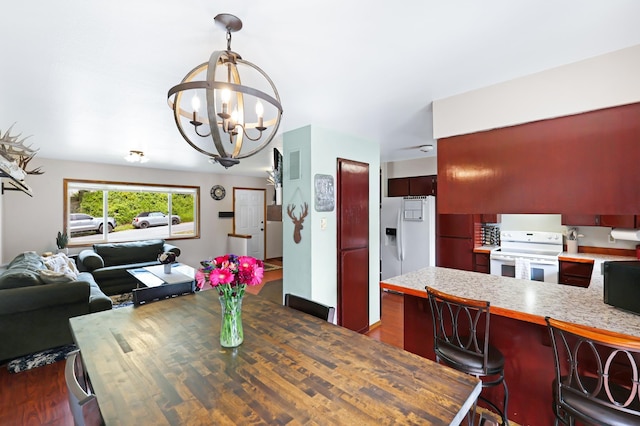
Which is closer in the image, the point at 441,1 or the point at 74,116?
the point at 441,1

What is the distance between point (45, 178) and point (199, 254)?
2978 millimetres

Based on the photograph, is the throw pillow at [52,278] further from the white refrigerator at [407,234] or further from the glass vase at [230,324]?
the white refrigerator at [407,234]

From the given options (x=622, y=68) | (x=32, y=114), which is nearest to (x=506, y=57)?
(x=622, y=68)

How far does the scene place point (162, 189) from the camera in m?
6.11

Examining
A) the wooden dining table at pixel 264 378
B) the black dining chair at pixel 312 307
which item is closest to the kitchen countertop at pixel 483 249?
the black dining chair at pixel 312 307

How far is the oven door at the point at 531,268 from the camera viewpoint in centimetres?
338

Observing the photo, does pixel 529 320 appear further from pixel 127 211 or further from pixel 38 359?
pixel 127 211

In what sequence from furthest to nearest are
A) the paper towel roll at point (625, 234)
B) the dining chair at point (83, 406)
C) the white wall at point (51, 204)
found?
the white wall at point (51, 204), the paper towel roll at point (625, 234), the dining chair at point (83, 406)

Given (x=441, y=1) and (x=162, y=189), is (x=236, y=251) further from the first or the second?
(x=441, y=1)

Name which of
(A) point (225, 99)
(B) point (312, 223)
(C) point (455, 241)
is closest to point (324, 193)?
(B) point (312, 223)

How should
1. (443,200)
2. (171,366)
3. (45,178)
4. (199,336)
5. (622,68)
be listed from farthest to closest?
(45,178) → (443,200) → (622,68) → (199,336) → (171,366)

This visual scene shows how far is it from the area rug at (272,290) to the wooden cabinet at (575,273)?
3.71 metres

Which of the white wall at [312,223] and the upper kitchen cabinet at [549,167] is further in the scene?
the white wall at [312,223]

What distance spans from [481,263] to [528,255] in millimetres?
597
